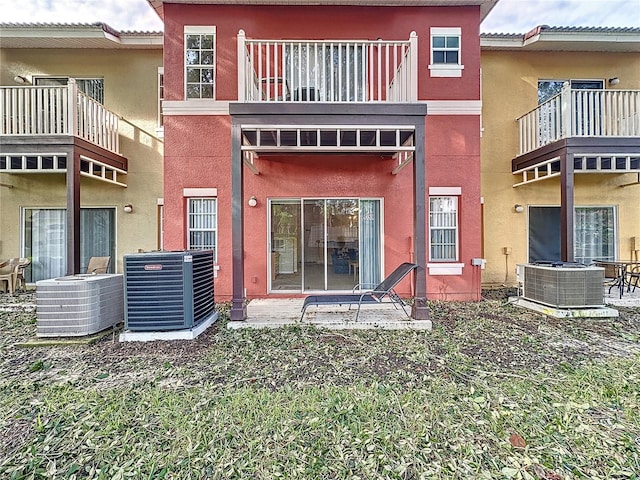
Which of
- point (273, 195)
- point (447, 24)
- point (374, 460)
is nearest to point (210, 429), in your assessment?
point (374, 460)

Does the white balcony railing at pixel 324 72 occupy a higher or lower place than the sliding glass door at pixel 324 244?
higher

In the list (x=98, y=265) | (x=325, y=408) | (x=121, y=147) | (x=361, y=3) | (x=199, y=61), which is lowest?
(x=325, y=408)

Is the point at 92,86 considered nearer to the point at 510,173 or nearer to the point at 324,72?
the point at 324,72

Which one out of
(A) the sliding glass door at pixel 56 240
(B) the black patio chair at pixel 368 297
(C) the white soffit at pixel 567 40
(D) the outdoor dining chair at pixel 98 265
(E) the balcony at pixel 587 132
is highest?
(C) the white soffit at pixel 567 40

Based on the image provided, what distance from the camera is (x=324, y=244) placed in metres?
7.84

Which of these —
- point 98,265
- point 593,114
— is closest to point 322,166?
point 98,265

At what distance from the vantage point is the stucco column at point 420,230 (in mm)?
5676

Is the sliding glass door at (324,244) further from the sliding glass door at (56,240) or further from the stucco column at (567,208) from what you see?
the sliding glass door at (56,240)

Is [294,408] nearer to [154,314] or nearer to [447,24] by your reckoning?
[154,314]

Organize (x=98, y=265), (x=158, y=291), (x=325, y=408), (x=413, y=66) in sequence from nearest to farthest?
(x=325, y=408) < (x=158, y=291) < (x=413, y=66) < (x=98, y=265)

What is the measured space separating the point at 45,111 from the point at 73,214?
273 cm

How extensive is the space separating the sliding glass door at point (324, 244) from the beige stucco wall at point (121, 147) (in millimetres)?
4068

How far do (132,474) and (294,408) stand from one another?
1.34m

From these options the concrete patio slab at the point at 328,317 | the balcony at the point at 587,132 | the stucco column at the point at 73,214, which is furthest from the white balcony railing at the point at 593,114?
the stucco column at the point at 73,214
